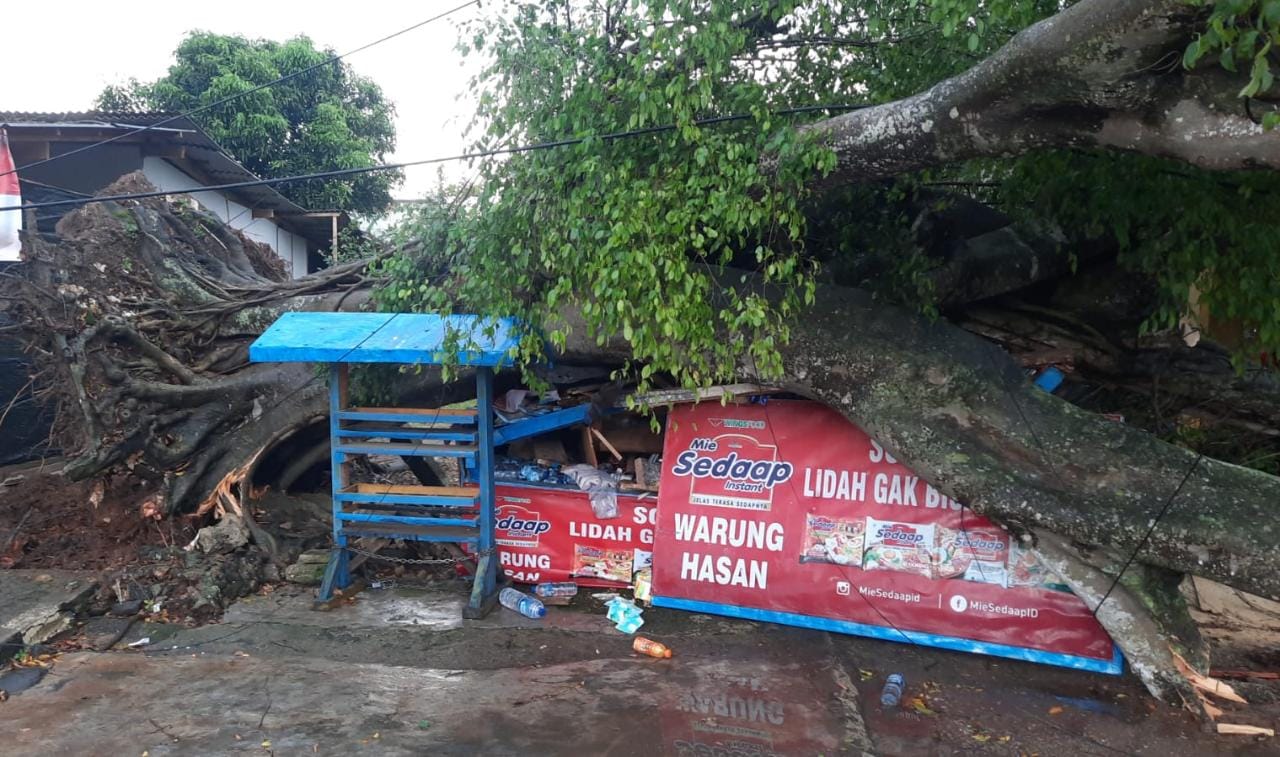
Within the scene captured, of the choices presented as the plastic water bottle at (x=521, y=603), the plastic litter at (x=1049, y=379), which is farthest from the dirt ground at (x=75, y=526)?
the plastic litter at (x=1049, y=379)

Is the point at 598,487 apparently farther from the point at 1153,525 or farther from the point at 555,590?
the point at 1153,525

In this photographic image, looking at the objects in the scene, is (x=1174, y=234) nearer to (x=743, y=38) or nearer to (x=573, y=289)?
(x=743, y=38)

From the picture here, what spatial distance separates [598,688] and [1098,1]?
181 inches

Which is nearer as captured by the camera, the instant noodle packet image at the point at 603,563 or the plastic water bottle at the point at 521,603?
the plastic water bottle at the point at 521,603

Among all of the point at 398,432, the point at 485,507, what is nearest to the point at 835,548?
the point at 485,507

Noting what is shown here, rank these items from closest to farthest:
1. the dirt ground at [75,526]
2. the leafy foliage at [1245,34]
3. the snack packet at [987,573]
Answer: the leafy foliage at [1245,34] → the snack packet at [987,573] → the dirt ground at [75,526]

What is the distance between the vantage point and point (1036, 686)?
17.7 ft

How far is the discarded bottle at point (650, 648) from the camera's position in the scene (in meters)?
5.72

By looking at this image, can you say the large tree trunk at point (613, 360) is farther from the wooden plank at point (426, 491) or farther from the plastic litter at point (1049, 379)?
the wooden plank at point (426, 491)

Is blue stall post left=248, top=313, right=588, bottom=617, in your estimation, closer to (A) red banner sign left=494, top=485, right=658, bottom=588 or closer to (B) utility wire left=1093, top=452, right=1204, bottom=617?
(A) red banner sign left=494, top=485, right=658, bottom=588

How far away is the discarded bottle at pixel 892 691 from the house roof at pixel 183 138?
29.2 feet

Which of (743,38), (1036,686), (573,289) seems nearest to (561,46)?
(743,38)

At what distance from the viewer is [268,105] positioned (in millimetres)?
16203

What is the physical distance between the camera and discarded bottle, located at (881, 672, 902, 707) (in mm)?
5059
